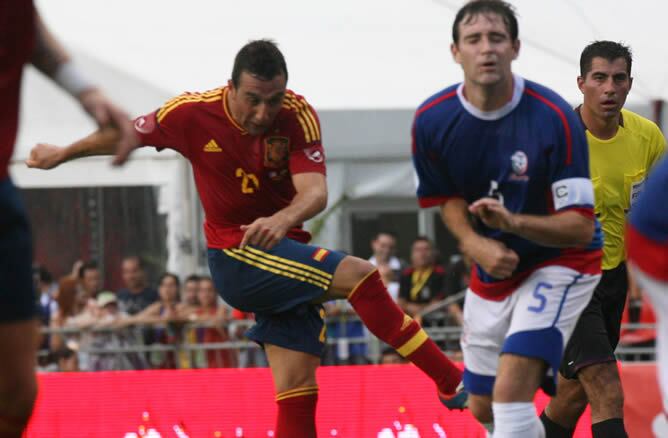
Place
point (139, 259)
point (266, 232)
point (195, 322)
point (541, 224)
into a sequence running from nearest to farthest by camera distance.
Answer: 1. point (541, 224)
2. point (266, 232)
3. point (195, 322)
4. point (139, 259)

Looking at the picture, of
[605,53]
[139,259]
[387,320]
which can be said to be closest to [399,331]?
[387,320]

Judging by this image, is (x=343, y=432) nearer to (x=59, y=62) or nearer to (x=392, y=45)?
(x=59, y=62)

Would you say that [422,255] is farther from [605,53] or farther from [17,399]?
[17,399]

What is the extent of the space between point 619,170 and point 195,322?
20.6ft

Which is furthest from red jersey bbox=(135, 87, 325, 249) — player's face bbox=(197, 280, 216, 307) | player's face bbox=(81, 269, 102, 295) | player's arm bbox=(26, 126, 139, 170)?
player's face bbox=(81, 269, 102, 295)

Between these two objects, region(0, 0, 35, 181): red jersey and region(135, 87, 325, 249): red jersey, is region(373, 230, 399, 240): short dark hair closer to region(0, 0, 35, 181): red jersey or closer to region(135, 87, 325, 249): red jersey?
region(135, 87, 325, 249): red jersey

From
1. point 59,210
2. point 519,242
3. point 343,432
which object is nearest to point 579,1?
point 59,210

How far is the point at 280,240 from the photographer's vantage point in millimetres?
7027

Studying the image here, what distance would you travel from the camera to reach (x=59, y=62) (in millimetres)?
4652

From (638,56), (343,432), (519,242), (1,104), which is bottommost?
(343,432)

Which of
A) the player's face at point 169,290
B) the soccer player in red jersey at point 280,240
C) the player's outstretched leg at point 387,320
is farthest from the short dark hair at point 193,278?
the player's outstretched leg at point 387,320

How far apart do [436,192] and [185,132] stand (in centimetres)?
174

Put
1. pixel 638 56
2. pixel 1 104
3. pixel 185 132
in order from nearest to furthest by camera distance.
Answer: pixel 1 104
pixel 185 132
pixel 638 56

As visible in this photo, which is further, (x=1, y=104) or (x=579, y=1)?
(x=579, y=1)
